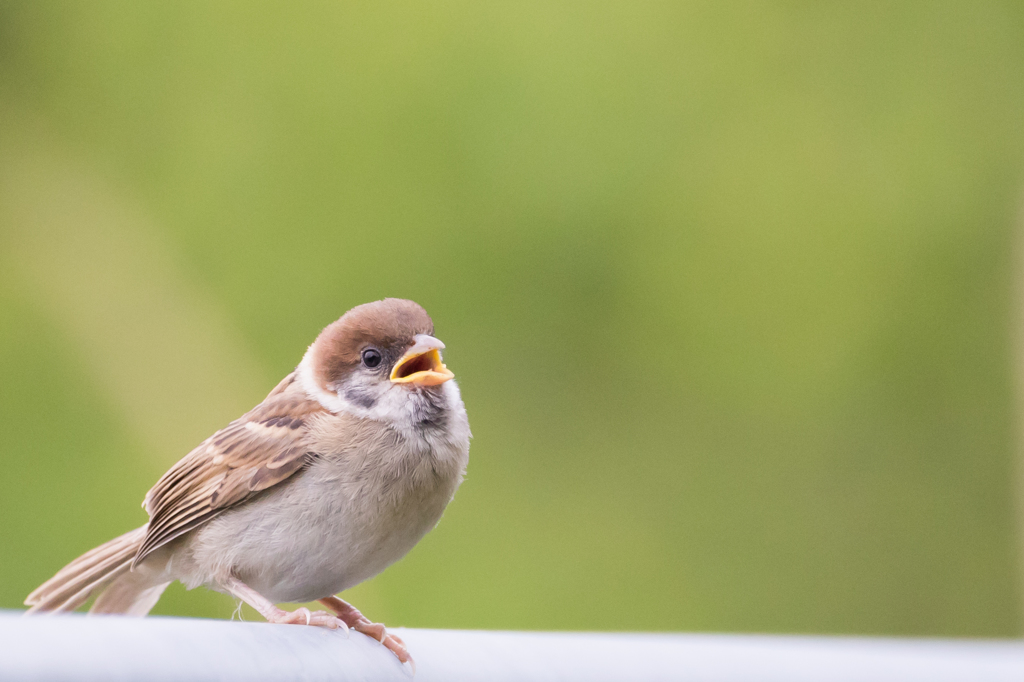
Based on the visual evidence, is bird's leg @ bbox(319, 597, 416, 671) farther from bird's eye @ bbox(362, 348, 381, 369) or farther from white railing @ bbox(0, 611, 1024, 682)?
bird's eye @ bbox(362, 348, 381, 369)

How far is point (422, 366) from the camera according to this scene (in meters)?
1.38

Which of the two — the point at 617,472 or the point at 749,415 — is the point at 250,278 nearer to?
the point at 617,472

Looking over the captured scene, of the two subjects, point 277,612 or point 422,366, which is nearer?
point 277,612

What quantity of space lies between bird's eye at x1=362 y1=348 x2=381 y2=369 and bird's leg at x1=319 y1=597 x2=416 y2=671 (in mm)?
299

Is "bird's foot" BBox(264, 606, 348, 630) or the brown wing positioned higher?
the brown wing

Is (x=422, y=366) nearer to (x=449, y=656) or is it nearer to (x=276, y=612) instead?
(x=276, y=612)

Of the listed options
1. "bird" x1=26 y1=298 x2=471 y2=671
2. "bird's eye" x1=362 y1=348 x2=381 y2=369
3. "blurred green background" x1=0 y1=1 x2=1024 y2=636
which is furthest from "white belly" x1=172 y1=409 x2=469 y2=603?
"blurred green background" x1=0 y1=1 x2=1024 y2=636

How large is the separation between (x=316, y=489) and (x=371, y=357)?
0.68 feet

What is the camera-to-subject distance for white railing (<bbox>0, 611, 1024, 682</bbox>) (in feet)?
1.76

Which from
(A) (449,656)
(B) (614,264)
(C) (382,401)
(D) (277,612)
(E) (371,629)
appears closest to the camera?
(A) (449,656)

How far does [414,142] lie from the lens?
2752 mm

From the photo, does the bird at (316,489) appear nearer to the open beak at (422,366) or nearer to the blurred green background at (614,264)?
the open beak at (422,366)

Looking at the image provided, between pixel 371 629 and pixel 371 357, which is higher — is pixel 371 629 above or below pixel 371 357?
below

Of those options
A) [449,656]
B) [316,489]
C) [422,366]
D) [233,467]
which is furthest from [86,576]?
[449,656]
